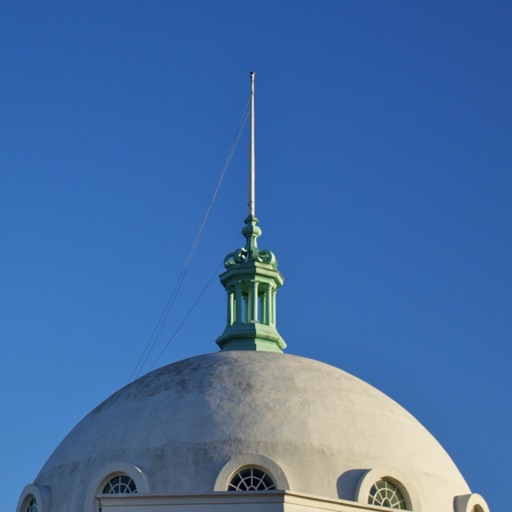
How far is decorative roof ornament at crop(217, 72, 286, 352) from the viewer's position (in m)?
33.3

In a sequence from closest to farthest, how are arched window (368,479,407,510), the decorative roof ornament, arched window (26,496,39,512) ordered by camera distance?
arched window (368,479,407,510), arched window (26,496,39,512), the decorative roof ornament

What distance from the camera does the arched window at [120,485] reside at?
27.2 meters

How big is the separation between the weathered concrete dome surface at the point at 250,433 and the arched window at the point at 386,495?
1.38 feet

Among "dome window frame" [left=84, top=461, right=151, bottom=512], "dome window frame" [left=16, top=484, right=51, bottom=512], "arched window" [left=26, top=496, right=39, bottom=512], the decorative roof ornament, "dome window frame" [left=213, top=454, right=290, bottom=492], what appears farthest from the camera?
the decorative roof ornament

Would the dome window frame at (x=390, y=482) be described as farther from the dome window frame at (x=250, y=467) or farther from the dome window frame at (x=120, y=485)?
the dome window frame at (x=120, y=485)

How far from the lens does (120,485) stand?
27.4 m

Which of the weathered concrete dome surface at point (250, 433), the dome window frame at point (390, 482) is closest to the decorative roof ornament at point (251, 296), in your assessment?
the weathered concrete dome surface at point (250, 433)

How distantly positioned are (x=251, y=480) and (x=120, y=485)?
109 inches

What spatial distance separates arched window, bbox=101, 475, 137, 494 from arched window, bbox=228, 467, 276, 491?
210 centimetres

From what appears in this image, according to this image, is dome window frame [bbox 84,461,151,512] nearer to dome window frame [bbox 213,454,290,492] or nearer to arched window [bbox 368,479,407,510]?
dome window frame [bbox 213,454,290,492]

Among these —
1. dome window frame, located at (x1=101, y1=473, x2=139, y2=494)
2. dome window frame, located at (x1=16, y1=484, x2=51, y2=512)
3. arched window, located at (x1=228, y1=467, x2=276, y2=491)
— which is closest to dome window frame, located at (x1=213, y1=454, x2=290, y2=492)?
arched window, located at (x1=228, y1=467, x2=276, y2=491)

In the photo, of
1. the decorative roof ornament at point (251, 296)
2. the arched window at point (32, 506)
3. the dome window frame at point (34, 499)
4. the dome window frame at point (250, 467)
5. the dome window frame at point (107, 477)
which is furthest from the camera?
the decorative roof ornament at point (251, 296)

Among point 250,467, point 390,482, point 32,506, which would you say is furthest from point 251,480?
point 32,506

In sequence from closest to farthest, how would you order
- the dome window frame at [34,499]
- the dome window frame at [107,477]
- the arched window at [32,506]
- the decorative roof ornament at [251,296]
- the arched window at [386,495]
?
the dome window frame at [107,477], the arched window at [386,495], the dome window frame at [34,499], the arched window at [32,506], the decorative roof ornament at [251,296]
